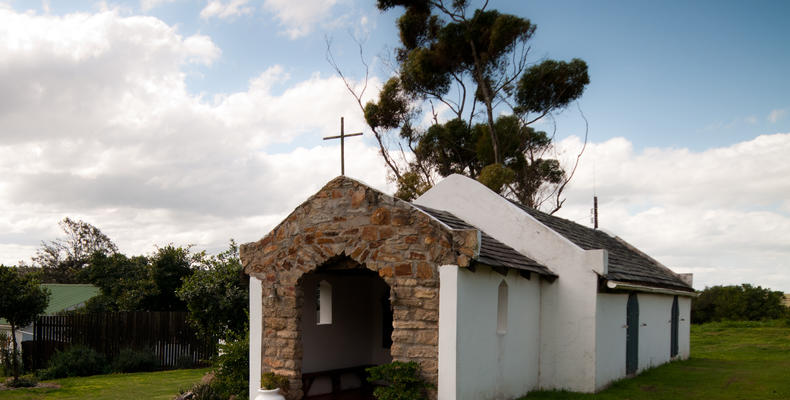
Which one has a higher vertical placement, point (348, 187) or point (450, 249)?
point (348, 187)

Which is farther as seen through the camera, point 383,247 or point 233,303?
point 233,303

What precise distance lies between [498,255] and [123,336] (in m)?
14.1

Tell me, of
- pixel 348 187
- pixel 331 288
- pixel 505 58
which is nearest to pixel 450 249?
pixel 348 187

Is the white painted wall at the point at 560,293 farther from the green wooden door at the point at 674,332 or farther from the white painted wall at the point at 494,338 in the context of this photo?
the green wooden door at the point at 674,332

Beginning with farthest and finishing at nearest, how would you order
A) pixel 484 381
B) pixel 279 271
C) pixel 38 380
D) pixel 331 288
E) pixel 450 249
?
pixel 38 380, pixel 331 288, pixel 279 271, pixel 484 381, pixel 450 249

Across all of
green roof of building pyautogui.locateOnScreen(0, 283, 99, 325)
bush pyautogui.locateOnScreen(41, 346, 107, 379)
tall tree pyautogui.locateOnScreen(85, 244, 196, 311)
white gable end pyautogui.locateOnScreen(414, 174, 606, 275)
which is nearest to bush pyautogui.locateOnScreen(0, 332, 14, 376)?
bush pyautogui.locateOnScreen(41, 346, 107, 379)

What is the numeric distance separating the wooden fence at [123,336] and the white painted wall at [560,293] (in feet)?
37.6

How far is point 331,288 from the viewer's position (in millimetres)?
12359

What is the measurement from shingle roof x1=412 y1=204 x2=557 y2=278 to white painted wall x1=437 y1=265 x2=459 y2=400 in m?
0.53

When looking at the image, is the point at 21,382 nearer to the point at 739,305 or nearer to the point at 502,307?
the point at 502,307

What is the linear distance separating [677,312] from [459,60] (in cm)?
1534

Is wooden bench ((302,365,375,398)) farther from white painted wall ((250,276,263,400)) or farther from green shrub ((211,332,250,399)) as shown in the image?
green shrub ((211,332,250,399))

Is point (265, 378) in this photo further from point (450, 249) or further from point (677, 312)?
point (677, 312)

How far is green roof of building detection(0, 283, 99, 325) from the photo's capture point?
86.6 ft
